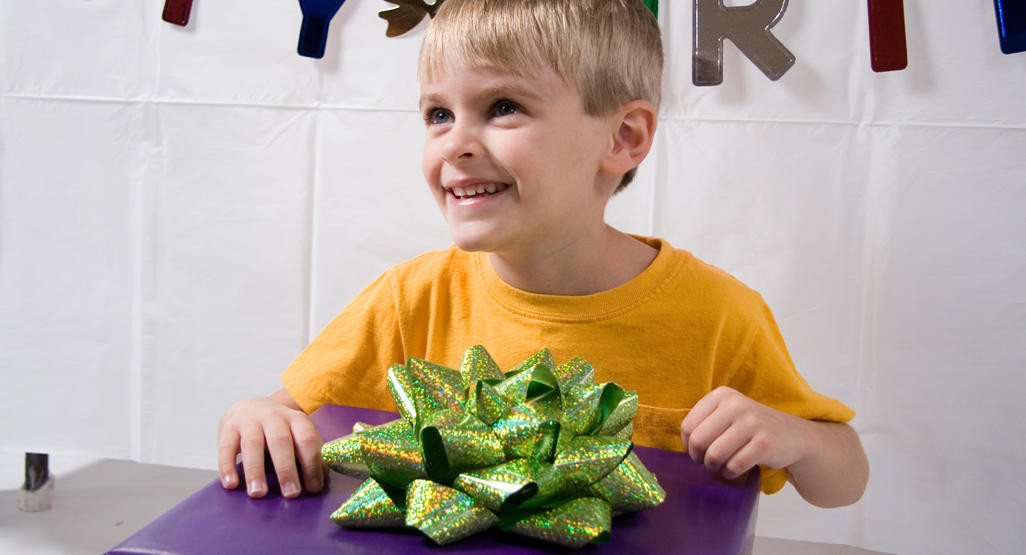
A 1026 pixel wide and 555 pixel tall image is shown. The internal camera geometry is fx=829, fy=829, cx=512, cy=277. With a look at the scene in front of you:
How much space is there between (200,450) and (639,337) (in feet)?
2.63

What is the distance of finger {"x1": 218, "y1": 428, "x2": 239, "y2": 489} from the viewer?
565mm

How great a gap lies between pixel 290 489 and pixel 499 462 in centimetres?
16

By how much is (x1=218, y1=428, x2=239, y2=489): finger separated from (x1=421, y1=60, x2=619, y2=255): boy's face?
0.24 m

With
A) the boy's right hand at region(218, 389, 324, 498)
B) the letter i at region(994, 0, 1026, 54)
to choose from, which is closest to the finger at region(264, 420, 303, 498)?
the boy's right hand at region(218, 389, 324, 498)

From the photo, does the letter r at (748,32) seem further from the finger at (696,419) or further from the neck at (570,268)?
the finger at (696,419)

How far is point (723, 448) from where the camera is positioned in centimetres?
62

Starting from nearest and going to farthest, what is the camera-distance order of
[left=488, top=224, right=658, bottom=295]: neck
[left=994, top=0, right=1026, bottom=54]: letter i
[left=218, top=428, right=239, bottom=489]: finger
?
[left=218, top=428, right=239, bottom=489]: finger, [left=488, top=224, right=658, bottom=295]: neck, [left=994, top=0, right=1026, bottom=54]: letter i

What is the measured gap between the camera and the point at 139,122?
48.1 inches

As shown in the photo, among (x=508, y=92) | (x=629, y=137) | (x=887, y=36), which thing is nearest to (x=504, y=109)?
(x=508, y=92)

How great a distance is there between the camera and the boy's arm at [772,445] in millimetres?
625

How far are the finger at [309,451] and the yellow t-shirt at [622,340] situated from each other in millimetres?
209

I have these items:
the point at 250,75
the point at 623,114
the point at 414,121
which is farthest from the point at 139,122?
the point at 623,114

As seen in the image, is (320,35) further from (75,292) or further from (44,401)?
(44,401)

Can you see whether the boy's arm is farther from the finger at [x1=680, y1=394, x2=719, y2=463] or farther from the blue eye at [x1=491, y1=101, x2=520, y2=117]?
the blue eye at [x1=491, y1=101, x2=520, y2=117]
